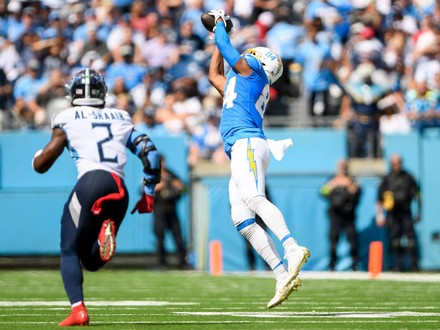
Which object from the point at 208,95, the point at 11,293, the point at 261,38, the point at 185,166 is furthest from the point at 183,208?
the point at 11,293

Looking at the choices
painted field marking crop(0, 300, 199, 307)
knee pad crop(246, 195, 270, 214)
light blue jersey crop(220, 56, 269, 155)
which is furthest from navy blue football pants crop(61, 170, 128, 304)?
painted field marking crop(0, 300, 199, 307)

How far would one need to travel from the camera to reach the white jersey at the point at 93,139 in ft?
25.5

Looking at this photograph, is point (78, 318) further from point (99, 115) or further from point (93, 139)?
point (99, 115)

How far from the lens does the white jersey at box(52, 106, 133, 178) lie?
25.5ft

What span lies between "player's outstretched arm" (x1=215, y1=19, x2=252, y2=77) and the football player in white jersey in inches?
48.2

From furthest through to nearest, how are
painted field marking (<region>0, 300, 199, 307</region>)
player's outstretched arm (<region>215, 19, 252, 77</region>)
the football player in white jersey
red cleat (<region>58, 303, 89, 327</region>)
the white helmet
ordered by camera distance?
painted field marking (<region>0, 300, 199, 307</region>) < the white helmet < player's outstretched arm (<region>215, 19, 252, 77</region>) < the football player in white jersey < red cleat (<region>58, 303, 89, 327</region>)

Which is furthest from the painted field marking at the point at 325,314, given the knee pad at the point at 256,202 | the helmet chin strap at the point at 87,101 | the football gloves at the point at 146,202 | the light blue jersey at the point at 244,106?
the helmet chin strap at the point at 87,101

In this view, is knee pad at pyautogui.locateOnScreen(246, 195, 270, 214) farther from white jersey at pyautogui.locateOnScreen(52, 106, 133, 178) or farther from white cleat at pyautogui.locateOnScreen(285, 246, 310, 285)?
white jersey at pyautogui.locateOnScreen(52, 106, 133, 178)

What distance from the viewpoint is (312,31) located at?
1875cm

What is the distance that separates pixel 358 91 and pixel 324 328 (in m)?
10.9

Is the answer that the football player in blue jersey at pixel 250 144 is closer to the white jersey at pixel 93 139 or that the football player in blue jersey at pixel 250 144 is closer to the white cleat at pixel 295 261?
the white cleat at pixel 295 261

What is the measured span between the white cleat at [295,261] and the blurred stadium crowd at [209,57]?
9682 mm

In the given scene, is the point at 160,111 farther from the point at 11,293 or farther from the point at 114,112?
the point at 114,112

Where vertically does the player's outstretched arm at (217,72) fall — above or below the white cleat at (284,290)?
above
